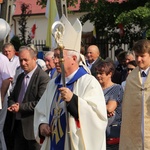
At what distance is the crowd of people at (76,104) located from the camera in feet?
16.6

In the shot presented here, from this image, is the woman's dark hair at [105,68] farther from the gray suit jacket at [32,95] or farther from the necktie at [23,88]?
the necktie at [23,88]

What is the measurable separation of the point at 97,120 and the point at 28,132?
2233 millimetres

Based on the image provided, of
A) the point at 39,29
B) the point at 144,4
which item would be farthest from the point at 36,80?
the point at 39,29

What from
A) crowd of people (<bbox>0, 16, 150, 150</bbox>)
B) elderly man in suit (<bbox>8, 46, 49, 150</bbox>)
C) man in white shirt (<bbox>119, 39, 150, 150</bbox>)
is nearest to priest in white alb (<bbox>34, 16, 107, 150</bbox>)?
crowd of people (<bbox>0, 16, 150, 150</bbox>)

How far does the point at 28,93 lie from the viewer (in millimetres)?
7172

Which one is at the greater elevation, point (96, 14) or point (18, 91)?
point (96, 14)

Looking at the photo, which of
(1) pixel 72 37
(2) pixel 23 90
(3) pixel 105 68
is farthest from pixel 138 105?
(2) pixel 23 90

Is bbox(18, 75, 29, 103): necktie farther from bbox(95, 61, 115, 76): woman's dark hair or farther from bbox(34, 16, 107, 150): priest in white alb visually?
bbox(34, 16, 107, 150): priest in white alb

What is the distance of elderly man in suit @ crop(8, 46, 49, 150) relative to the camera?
23.4ft

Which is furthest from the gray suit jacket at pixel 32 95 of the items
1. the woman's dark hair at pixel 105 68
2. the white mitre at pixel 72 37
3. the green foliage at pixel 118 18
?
the green foliage at pixel 118 18

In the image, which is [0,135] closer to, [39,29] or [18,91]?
[18,91]

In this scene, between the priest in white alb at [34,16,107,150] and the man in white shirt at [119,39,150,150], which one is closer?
the priest in white alb at [34,16,107,150]

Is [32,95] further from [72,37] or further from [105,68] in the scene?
[72,37]

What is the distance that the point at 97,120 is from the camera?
5.09 meters
